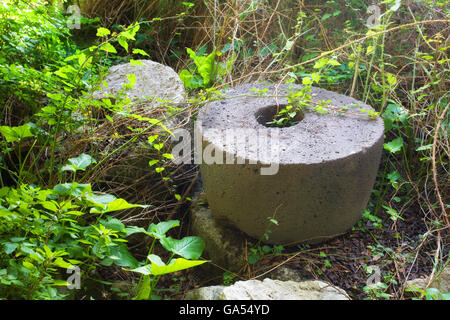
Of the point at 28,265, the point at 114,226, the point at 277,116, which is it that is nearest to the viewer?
the point at 28,265

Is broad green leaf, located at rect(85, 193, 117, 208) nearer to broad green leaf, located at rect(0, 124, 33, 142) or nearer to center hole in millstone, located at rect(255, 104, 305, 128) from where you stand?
broad green leaf, located at rect(0, 124, 33, 142)

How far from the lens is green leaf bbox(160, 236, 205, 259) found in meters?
1.96

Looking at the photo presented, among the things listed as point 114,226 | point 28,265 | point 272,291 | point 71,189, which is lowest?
point 272,291

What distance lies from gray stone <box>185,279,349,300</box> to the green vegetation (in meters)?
0.21

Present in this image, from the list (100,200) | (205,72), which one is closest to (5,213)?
(100,200)

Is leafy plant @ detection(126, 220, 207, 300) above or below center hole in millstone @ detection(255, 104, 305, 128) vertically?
below

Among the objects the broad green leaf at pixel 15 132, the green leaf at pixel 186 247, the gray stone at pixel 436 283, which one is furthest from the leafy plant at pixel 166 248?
the gray stone at pixel 436 283

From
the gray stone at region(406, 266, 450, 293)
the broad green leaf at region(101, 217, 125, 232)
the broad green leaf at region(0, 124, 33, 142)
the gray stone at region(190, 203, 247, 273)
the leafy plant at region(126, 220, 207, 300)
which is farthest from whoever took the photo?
the gray stone at region(190, 203, 247, 273)

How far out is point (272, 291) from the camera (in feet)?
6.33

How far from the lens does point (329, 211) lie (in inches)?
89.6

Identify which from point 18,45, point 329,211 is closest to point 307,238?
point 329,211

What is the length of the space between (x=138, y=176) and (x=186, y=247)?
0.90 metres

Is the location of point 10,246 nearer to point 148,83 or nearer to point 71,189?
point 71,189

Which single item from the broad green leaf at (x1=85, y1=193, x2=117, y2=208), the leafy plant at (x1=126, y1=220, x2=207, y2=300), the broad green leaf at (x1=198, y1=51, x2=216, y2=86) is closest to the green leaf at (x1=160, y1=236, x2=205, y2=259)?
the leafy plant at (x1=126, y1=220, x2=207, y2=300)
